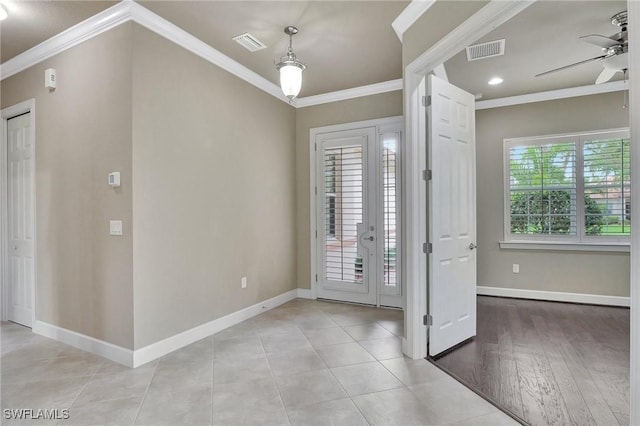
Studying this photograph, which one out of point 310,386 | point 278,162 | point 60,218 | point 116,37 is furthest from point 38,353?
point 278,162

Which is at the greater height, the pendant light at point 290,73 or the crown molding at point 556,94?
the crown molding at point 556,94

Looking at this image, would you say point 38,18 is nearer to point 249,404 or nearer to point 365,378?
point 249,404

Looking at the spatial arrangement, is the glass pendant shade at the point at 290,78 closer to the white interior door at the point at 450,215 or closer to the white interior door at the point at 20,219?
the white interior door at the point at 450,215

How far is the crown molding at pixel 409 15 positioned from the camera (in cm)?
262

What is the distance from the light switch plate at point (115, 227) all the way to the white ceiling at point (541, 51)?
366 centimetres

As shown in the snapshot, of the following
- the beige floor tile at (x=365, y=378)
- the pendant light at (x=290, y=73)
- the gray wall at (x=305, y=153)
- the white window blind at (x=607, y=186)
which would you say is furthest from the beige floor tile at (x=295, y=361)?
the white window blind at (x=607, y=186)

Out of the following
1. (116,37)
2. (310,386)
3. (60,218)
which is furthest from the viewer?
(60,218)

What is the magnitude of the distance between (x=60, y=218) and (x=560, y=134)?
6.18 m

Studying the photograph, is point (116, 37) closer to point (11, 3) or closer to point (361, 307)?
point (11, 3)

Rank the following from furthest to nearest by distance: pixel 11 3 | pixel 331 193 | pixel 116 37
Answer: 1. pixel 331 193
2. pixel 116 37
3. pixel 11 3

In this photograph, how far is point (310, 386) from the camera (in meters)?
2.46

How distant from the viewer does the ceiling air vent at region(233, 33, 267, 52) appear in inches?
126

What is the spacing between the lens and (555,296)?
478 cm

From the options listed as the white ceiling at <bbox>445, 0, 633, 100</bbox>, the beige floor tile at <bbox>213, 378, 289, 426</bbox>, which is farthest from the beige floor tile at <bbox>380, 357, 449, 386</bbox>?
the white ceiling at <bbox>445, 0, 633, 100</bbox>
